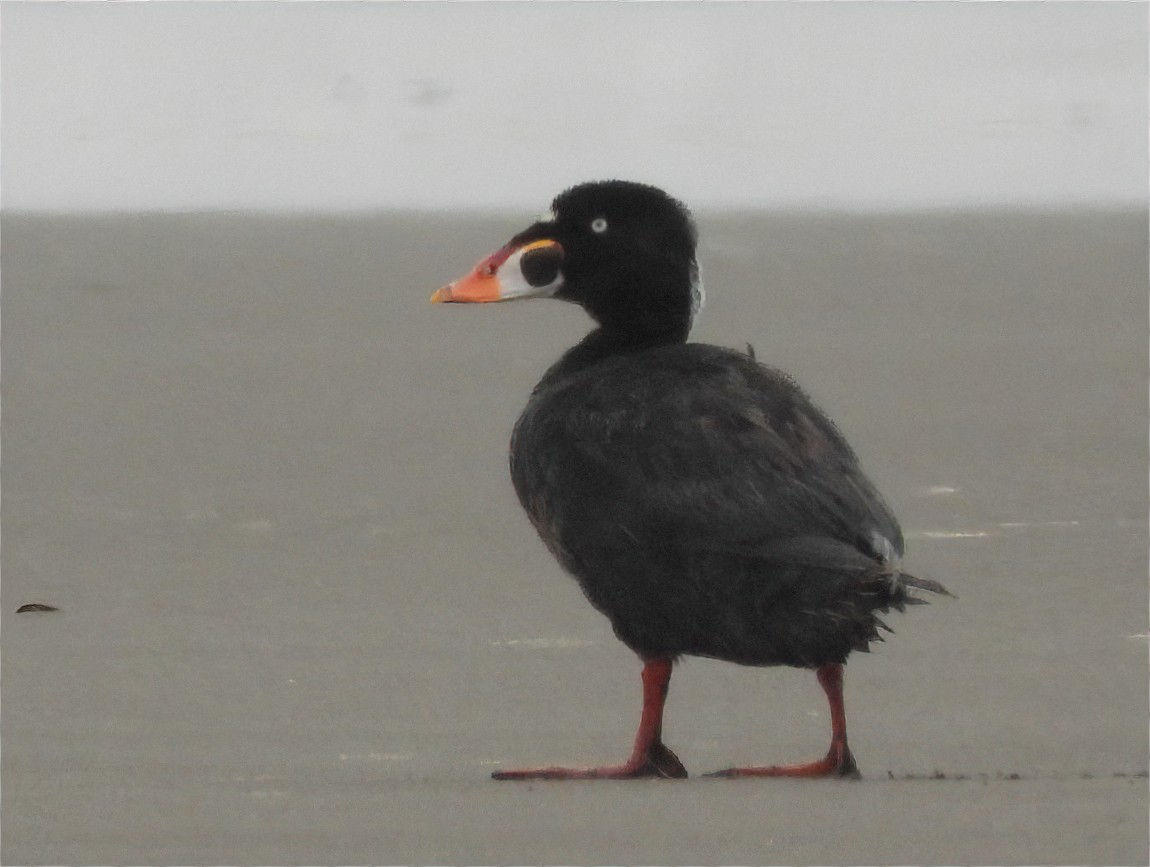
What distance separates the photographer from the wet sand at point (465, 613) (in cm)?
487

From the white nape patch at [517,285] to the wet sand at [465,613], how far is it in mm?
954

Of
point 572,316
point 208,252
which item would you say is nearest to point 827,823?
point 572,316

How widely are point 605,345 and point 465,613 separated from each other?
1.21m

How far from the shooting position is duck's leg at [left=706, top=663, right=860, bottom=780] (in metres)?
5.29

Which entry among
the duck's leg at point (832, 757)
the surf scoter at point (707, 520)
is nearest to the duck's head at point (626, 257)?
the surf scoter at point (707, 520)

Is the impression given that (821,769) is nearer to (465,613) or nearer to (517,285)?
(517,285)

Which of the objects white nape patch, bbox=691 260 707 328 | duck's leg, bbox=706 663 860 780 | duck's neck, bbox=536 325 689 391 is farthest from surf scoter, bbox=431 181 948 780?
white nape patch, bbox=691 260 707 328

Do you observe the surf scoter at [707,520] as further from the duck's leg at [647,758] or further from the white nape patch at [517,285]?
the white nape patch at [517,285]

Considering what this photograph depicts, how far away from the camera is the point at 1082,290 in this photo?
53.6 ft

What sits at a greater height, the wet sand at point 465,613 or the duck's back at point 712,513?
the duck's back at point 712,513

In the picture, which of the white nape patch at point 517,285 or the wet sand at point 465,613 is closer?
the wet sand at point 465,613

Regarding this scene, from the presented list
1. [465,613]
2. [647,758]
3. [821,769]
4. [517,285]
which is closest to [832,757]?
[821,769]

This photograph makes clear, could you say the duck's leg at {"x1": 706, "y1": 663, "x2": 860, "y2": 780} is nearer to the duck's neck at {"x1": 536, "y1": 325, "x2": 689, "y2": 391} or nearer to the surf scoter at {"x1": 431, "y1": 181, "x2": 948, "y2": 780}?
the surf scoter at {"x1": 431, "y1": 181, "x2": 948, "y2": 780}

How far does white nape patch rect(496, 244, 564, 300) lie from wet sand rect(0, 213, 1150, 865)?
95cm
